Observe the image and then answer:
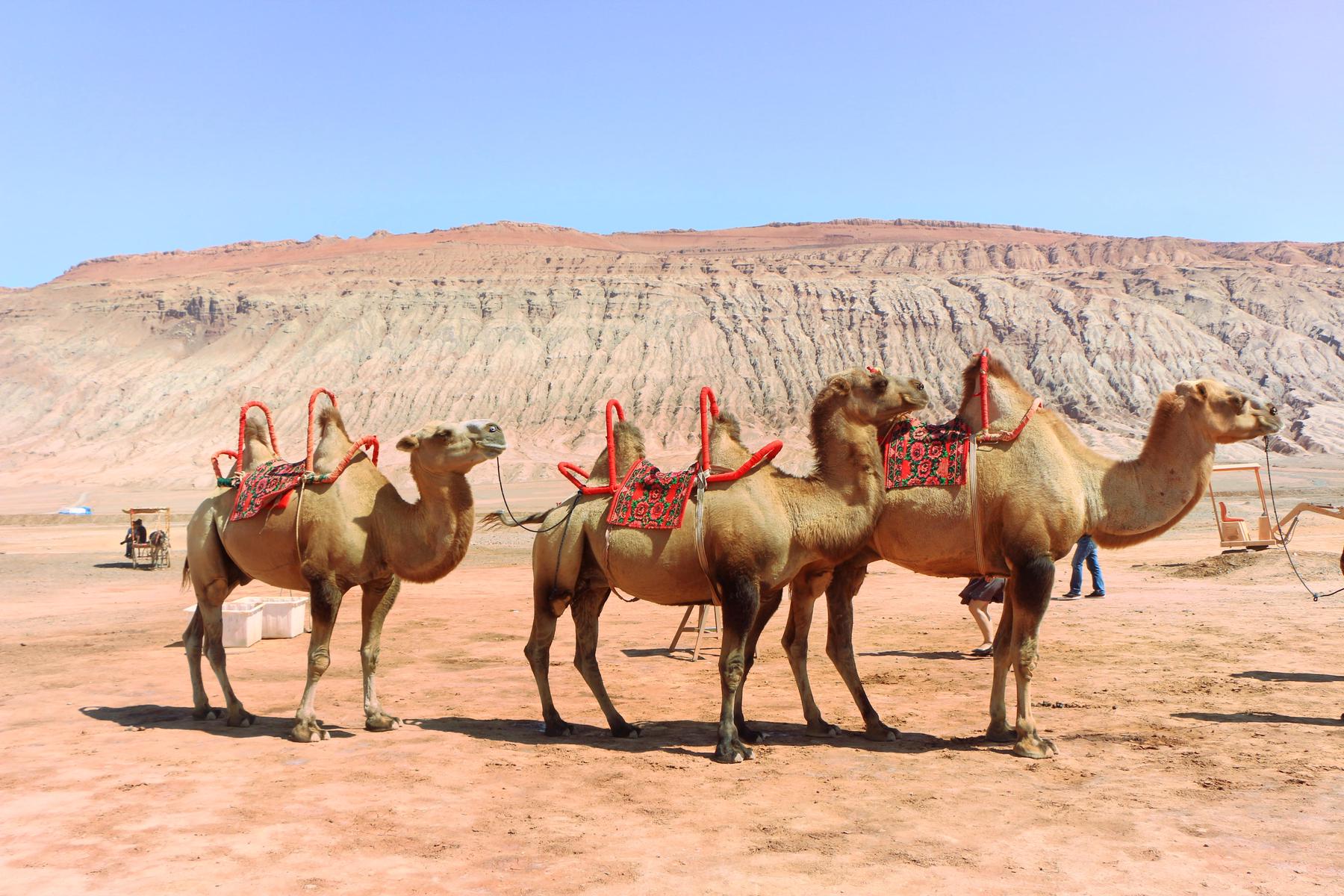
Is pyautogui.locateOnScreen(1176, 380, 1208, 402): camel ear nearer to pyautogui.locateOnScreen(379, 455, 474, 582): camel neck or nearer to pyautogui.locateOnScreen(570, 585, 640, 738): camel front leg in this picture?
pyautogui.locateOnScreen(570, 585, 640, 738): camel front leg

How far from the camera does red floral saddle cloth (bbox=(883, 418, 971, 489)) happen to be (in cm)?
882

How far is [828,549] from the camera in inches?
→ 337

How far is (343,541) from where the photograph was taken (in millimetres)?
9203

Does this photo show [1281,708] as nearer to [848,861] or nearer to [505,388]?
[848,861]

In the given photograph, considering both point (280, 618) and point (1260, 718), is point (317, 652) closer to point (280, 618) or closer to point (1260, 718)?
Answer: point (280, 618)

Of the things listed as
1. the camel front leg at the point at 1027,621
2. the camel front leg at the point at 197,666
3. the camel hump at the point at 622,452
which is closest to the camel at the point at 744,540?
the camel hump at the point at 622,452

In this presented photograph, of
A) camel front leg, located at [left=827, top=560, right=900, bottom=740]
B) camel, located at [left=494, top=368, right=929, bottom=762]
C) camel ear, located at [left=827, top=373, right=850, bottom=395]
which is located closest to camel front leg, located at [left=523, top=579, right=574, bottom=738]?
camel, located at [left=494, top=368, right=929, bottom=762]

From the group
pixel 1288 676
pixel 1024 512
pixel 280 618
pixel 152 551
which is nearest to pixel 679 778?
pixel 1024 512

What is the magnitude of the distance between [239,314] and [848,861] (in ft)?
332

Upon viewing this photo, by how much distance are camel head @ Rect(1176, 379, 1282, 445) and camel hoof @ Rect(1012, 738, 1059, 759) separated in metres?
2.94

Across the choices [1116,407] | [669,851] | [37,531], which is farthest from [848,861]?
[1116,407]

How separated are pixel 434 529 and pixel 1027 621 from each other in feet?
16.0

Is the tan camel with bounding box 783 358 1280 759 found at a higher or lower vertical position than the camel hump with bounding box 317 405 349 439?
lower

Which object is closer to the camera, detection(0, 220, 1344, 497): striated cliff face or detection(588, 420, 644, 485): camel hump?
detection(588, 420, 644, 485): camel hump
